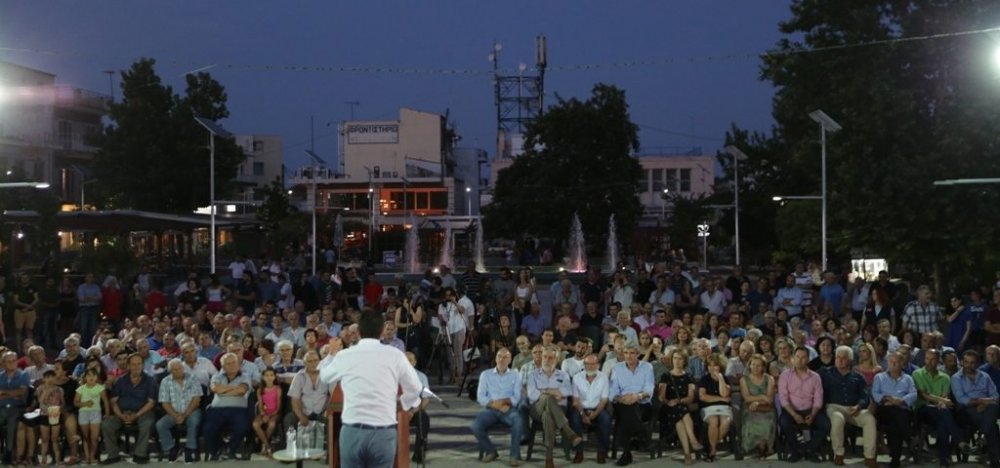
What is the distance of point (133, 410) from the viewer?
39.8 feet

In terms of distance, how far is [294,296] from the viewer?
66.9 feet

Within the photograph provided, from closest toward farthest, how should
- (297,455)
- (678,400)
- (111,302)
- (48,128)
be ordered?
(297,455) < (678,400) < (111,302) < (48,128)

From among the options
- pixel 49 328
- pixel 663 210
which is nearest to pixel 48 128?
pixel 663 210

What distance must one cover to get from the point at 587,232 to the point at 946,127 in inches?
1067

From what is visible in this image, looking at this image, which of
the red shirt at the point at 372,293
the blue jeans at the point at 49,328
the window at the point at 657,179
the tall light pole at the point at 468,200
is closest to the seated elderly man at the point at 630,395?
the red shirt at the point at 372,293

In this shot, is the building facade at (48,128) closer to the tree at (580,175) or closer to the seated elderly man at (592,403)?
the tree at (580,175)

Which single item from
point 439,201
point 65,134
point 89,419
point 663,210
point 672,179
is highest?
point 65,134

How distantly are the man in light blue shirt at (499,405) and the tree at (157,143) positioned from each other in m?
31.5

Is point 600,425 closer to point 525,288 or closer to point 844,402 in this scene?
point 844,402

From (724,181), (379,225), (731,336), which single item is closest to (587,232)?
(724,181)

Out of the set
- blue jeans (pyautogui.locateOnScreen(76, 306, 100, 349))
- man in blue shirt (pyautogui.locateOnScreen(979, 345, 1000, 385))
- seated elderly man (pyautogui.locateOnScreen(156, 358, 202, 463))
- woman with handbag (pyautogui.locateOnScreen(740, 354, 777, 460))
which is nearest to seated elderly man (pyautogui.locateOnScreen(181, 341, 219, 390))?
seated elderly man (pyautogui.locateOnScreen(156, 358, 202, 463))

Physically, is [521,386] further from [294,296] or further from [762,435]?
[294,296]

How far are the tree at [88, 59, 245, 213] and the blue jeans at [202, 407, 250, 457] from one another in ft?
100

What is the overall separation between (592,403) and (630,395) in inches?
16.0
